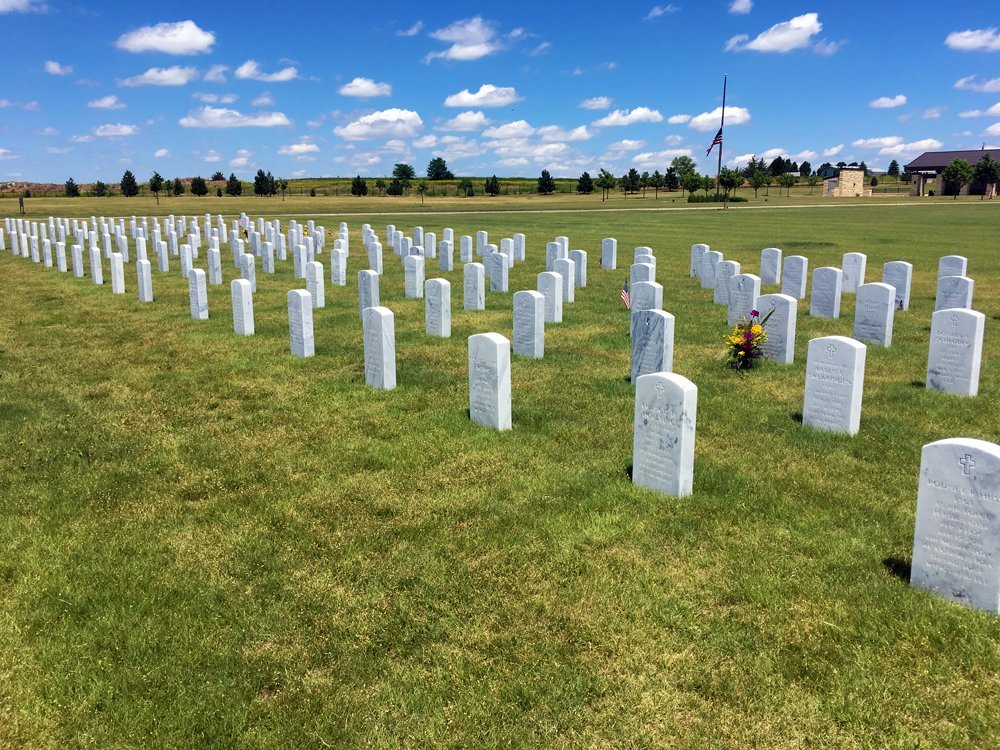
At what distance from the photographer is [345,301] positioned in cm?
1616

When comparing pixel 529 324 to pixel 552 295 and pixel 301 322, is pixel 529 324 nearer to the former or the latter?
pixel 552 295

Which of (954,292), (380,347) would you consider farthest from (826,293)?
(380,347)

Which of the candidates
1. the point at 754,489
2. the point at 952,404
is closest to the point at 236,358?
the point at 754,489

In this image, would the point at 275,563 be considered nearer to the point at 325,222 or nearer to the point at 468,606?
the point at 468,606

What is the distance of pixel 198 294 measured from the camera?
13898mm

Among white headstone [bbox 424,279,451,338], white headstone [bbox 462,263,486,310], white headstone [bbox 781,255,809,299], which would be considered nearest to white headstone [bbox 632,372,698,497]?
white headstone [bbox 424,279,451,338]

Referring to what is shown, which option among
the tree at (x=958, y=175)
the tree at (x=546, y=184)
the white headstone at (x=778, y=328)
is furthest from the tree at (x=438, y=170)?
the white headstone at (x=778, y=328)

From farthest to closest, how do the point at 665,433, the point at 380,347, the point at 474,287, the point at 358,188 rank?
the point at 358,188 → the point at 474,287 → the point at 380,347 → the point at 665,433

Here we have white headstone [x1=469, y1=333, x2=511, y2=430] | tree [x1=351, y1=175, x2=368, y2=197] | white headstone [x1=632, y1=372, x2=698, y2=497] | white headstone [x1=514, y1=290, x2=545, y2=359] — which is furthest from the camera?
tree [x1=351, y1=175, x2=368, y2=197]

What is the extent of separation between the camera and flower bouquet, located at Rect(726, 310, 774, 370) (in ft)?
32.0

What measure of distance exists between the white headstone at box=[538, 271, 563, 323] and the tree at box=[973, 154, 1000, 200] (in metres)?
98.4

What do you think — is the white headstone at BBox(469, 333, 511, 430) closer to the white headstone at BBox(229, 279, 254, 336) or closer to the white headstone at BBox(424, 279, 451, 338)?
the white headstone at BBox(424, 279, 451, 338)

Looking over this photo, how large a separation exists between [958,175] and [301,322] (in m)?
106

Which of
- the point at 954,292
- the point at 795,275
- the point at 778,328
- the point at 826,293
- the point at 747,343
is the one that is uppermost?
the point at 795,275
